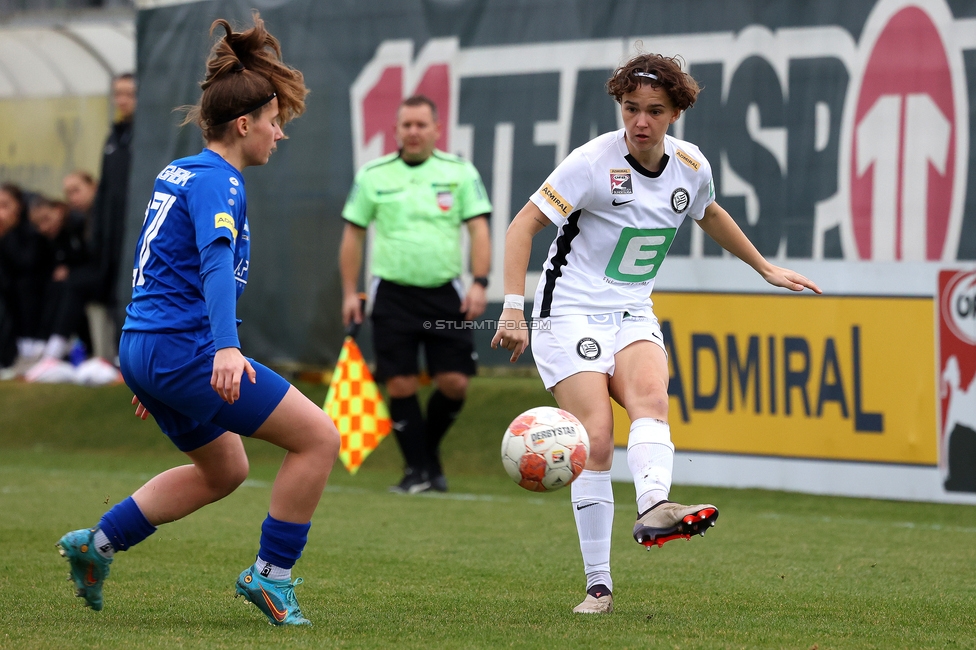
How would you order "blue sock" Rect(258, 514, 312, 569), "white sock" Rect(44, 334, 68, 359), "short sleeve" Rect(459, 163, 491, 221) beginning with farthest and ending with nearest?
"white sock" Rect(44, 334, 68, 359) → "short sleeve" Rect(459, 163, 491, 221) → "blue sock" Rect(258, 514, 312, 569)

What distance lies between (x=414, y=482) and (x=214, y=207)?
15.7ft

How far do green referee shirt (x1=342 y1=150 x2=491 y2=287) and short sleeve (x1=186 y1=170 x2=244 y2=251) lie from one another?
14.4ft

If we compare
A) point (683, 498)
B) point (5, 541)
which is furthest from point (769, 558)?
point (5, 541)

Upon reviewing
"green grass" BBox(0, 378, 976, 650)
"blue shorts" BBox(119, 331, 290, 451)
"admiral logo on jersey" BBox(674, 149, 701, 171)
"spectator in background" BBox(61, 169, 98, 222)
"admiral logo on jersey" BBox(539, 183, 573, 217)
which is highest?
"spectator in background" BBox(61, 169, 98, 222)

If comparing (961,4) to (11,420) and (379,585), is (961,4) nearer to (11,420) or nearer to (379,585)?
(379,585)

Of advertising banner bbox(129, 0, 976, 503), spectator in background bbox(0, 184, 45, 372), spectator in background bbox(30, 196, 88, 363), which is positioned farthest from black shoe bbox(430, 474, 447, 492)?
spectator in background bbox(0, 184, 45, 372)

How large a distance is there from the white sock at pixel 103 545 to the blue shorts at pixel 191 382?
0.54 m

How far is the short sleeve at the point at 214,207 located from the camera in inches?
162

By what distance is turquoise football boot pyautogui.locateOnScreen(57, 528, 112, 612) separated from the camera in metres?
4.45

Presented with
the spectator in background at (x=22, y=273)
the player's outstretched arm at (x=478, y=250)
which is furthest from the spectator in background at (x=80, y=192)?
the player's outstretched arm at (x=478, y=250)

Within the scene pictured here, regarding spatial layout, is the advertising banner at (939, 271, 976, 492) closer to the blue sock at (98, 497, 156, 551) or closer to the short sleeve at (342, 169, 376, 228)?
the short sleeve at (342, 169, 376, 228)

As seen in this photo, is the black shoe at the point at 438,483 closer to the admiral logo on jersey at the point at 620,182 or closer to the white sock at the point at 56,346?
the admiral logo on jersey at the point at 620,182

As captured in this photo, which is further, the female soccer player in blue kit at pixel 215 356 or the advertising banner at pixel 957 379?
the advertising banner at pixel 957 379

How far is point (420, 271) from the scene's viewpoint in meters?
8.64
